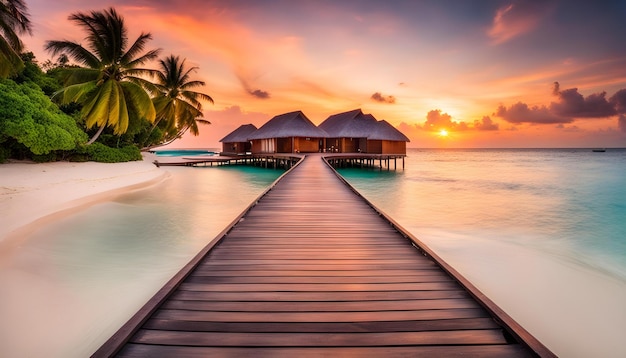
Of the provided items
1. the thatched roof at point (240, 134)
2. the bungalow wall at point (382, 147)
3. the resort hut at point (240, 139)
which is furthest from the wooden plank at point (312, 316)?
the resort hut at point (240, 139)

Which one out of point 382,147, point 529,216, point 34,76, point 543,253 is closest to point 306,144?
point 382,147

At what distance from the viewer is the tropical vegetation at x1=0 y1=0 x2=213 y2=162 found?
35.4 ft

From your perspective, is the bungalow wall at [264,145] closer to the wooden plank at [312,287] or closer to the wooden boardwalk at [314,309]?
the wooden boardwalk at [314,309]

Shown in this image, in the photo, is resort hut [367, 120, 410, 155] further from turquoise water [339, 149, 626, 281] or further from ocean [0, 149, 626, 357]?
ocean [0, 149, 626, 357]

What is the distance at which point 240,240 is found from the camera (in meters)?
4.10

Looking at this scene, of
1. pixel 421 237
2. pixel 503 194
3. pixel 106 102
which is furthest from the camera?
pixel 503 194

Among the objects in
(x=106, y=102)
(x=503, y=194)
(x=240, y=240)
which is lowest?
(x=503, y=194)

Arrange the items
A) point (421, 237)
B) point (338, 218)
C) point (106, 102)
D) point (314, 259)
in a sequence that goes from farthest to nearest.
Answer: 1. point (106, 102)
2. point (421, 237)
3. point (338, 218)
4. point (314, 259)

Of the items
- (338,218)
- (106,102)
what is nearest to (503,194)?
(338,218)

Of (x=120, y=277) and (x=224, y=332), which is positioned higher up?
(x=224, y=332)

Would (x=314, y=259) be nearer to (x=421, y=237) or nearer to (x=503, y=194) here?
(x=421, y=237)

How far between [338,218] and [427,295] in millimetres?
2858

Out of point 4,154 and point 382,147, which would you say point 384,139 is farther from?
point 4,154

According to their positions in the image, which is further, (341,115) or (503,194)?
(341,115)
